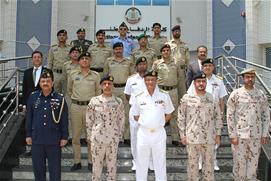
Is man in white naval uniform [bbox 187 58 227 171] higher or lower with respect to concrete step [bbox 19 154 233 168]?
higher

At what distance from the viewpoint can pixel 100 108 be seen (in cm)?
601

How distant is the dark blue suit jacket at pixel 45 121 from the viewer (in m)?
5.62

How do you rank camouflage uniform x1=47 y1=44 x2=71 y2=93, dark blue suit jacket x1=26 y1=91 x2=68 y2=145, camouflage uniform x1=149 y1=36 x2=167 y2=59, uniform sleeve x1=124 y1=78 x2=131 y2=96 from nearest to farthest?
dark blue suit jacket x1=26 y1=91 x2=68 y2=145, uniform sleeve x1=124 y1=78 x2=131 y2=96, camouflage uniform x1=47 y1=44 x2=71 y2=93, camouflage uniform x1=149 y1=36 x2=167 y2=59

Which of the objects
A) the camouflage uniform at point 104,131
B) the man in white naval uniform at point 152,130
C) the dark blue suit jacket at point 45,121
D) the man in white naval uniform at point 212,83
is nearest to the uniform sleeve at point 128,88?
the camouflage uniform at point 104,131

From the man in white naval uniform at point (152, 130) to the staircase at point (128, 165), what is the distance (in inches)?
30.8

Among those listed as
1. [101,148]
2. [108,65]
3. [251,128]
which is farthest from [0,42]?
[251,128]

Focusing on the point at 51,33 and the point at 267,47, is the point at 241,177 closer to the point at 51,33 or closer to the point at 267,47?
the point at 267,47

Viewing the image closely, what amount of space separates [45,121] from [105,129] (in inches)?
32.1

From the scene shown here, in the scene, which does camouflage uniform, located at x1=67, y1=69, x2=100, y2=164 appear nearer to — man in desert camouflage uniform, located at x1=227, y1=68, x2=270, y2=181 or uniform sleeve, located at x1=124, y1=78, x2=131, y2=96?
uniform sleeve, located at x1=124, y1=78, x2=131, y2=96

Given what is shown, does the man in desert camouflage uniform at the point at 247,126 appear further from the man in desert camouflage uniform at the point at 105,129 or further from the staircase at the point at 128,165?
the man in desert camouflage uniform at the point at 105,129

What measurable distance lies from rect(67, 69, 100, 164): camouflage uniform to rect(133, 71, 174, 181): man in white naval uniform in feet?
3.66

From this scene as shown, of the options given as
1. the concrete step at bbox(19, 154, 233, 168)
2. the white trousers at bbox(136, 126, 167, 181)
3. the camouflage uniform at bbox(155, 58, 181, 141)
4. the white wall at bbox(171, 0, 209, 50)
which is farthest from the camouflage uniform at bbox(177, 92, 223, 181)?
the white wall at bbox(171, 0, 209, 50)

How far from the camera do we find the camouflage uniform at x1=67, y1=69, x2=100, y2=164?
22.1ft

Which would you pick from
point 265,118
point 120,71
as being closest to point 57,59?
point 120,71
